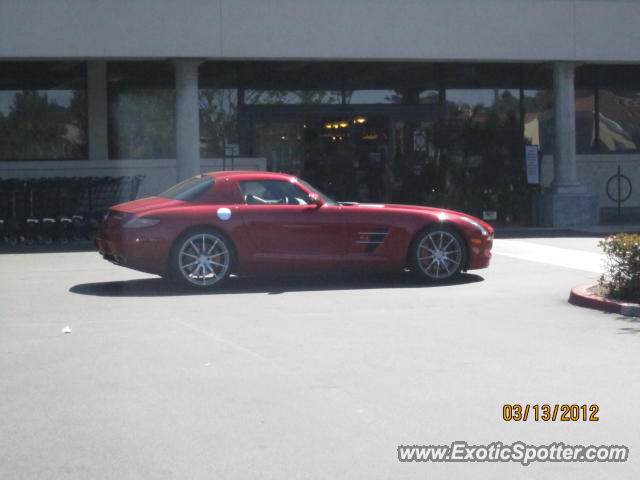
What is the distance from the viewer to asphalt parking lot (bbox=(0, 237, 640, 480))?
544cm

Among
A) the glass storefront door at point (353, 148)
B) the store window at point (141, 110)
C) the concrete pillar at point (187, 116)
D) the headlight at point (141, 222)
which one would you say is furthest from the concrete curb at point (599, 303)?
the store window at point (141, 110)

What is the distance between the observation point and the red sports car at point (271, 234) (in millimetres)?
12000

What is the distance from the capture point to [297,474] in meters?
5.15

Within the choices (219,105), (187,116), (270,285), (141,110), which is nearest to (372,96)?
(219,105)

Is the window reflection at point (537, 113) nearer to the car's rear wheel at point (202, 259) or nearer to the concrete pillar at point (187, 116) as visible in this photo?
the concrete pillar at point (187, 116)

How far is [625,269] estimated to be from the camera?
10.7m

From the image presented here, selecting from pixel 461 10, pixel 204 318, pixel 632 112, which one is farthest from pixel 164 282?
pixel 632 112

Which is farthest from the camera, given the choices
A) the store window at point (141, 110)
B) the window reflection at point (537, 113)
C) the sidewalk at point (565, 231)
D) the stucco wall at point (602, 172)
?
the stucco wall at point (602, 172)

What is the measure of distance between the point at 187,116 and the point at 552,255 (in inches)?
309

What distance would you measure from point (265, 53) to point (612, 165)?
9.89m

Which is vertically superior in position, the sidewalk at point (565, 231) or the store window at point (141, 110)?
the store window at point (141, 110)

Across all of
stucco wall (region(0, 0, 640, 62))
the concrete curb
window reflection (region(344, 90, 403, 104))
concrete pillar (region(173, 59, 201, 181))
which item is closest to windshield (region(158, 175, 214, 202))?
the concrete curb

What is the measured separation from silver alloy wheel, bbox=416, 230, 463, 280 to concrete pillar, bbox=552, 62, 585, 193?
32.7 feet
